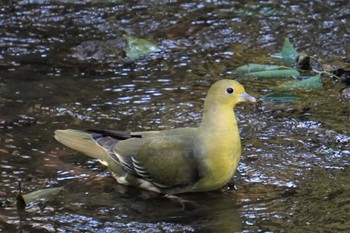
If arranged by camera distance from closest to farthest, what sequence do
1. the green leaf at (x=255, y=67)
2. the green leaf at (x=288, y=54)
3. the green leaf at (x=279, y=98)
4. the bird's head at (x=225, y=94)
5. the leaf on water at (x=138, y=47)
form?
1. the bird's head at (x=225, y=94)
2. the green leaf at (x=279, y=98)
3. the green leaf at (x=255, y=67)
4. the green leaf at (x=288, y=54)
5. the leaf on water at (x=138, y=47)

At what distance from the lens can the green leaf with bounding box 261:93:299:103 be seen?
6250 mm

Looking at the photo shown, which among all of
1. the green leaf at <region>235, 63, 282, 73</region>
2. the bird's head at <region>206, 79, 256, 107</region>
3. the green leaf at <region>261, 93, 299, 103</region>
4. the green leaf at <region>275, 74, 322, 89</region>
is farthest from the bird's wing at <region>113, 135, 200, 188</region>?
the green leaf at <region>235, 63, 282, 73</region>

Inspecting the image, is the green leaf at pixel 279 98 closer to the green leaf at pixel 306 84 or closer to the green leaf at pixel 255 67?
the green leaf at pixel 306 84

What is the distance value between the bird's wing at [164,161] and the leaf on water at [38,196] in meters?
0.49

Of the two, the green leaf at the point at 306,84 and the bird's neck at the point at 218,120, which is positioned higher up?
the bird's neck at the point at 218,120

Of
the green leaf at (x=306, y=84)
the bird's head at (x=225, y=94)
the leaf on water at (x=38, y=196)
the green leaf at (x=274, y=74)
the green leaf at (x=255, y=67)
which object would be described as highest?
the bird's head at (x=225, y=94)

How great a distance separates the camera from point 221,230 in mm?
4457

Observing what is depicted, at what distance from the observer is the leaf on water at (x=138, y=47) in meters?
7.26

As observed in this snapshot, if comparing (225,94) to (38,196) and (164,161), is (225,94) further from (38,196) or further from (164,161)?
(38,196)

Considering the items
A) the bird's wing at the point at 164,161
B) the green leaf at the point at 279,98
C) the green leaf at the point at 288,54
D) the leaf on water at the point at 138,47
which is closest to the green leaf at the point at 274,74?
the green leaf at the point at 279,98

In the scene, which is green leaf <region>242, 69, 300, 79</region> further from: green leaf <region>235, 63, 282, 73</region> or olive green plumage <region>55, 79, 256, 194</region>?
olive green plumage <region>55, 79, 256, 194</region>

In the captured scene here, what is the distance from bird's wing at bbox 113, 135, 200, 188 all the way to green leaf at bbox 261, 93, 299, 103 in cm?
144

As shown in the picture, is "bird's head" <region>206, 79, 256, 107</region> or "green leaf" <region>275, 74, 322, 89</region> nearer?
"bird's head" <region>206, 79, 256, 107</region>

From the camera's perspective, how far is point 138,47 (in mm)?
7332
